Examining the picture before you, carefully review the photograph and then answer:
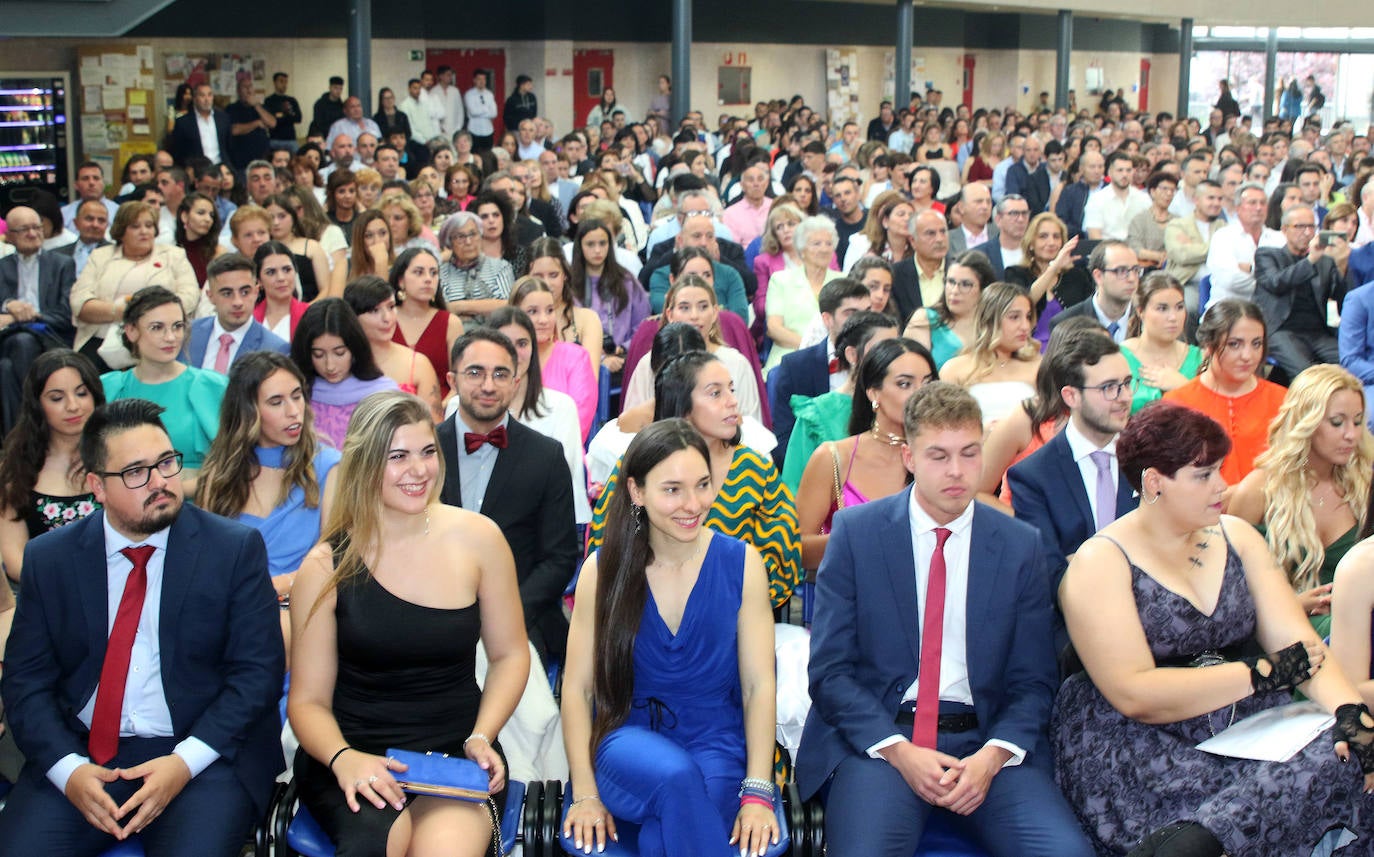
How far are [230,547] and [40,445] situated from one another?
1.33 m

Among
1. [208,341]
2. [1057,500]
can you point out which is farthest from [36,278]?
[1057,500]

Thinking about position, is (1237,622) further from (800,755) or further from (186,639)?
(186,639)

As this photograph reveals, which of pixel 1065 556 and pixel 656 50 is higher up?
pixel 656 50

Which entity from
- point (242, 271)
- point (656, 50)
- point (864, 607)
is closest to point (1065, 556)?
point (864, 607)

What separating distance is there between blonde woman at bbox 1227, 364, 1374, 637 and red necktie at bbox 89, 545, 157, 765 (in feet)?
9.59

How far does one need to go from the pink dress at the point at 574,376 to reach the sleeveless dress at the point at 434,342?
0.62 metres

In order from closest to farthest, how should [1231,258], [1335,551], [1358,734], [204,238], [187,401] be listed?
[1358,734], [1335,551], [187,401], [204,238], [1231,258]

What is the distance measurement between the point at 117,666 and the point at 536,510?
132 cm

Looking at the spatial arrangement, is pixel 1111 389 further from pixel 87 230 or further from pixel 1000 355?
pixel 87 230

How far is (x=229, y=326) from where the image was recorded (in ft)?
18.7

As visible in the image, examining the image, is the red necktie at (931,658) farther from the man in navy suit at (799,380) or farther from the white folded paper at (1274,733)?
the man in navy suit at (799,380)

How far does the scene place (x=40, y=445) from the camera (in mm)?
4164

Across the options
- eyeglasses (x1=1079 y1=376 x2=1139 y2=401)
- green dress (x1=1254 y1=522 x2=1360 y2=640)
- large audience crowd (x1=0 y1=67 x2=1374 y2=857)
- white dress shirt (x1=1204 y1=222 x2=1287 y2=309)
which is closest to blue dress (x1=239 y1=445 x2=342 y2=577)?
large audience crowd (x1=0 y1=67 x2=1374 y2=857)

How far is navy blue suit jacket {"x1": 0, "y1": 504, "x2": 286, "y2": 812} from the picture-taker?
10.3 feet
